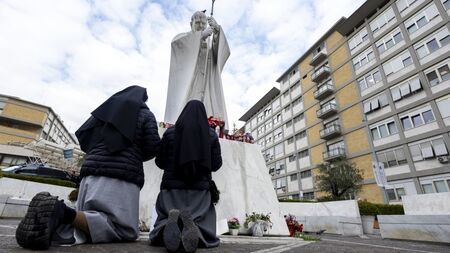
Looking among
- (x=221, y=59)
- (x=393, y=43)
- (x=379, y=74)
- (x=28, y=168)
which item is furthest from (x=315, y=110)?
(x=28, y=168)

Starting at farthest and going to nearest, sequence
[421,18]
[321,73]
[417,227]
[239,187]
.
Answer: [321,73] → [421,18] → [417,227] → [239,187]

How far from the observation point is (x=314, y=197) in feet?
98.2

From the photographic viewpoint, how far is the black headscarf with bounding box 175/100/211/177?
2.85 meters

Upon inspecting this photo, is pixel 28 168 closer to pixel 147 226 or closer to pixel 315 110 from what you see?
pixel 147 226

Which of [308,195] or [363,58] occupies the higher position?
[363,58]

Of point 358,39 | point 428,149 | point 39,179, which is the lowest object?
point 39,179

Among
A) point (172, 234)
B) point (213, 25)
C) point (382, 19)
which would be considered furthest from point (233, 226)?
point (382, 19)

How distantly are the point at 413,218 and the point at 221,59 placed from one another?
27.6 ft

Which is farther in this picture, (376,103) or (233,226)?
(376,103)

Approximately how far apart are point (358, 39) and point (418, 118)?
38.2ft

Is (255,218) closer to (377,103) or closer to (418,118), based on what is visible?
(418,118)

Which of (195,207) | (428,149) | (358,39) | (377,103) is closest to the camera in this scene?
(195,207)

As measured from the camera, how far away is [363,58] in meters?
27.2

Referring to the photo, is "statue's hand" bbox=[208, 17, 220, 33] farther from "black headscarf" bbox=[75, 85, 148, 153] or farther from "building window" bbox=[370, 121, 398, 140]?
"building window" bbox=[370, 121, 398, 140]
